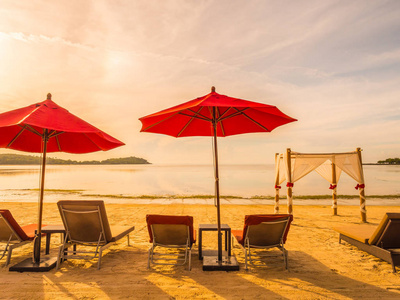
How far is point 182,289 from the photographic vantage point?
142 inches

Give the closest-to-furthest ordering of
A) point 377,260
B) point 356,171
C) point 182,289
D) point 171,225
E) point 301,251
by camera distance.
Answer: point 182,289
point 171,225
point 377,260
point 301,251
point 356,171

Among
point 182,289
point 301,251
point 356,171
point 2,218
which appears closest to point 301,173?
point 356,171

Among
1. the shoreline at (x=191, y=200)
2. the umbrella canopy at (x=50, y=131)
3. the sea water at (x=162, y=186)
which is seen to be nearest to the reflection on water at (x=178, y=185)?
Answer: the sea water at (x=162, y=186)

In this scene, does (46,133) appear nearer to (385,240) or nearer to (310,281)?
(310,281)

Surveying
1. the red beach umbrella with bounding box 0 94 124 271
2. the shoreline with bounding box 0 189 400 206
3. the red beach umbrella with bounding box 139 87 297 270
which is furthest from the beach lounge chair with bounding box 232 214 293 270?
the shoreline with bounding box 0 189 400 206

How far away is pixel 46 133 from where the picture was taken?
4527mm

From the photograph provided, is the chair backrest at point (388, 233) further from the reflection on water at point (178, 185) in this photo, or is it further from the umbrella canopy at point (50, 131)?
the reflection on water at point (178, 185)

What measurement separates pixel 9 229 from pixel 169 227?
281 centimetres

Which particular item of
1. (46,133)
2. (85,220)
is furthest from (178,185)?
(46,133)

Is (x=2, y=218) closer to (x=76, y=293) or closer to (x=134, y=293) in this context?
(x=76, y=293)

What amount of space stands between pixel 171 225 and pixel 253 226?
1385mm

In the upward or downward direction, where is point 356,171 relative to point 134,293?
upward

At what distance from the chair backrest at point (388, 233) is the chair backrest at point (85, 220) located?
4.70 m

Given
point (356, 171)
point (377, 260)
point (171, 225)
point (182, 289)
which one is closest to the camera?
point (182, 289)
